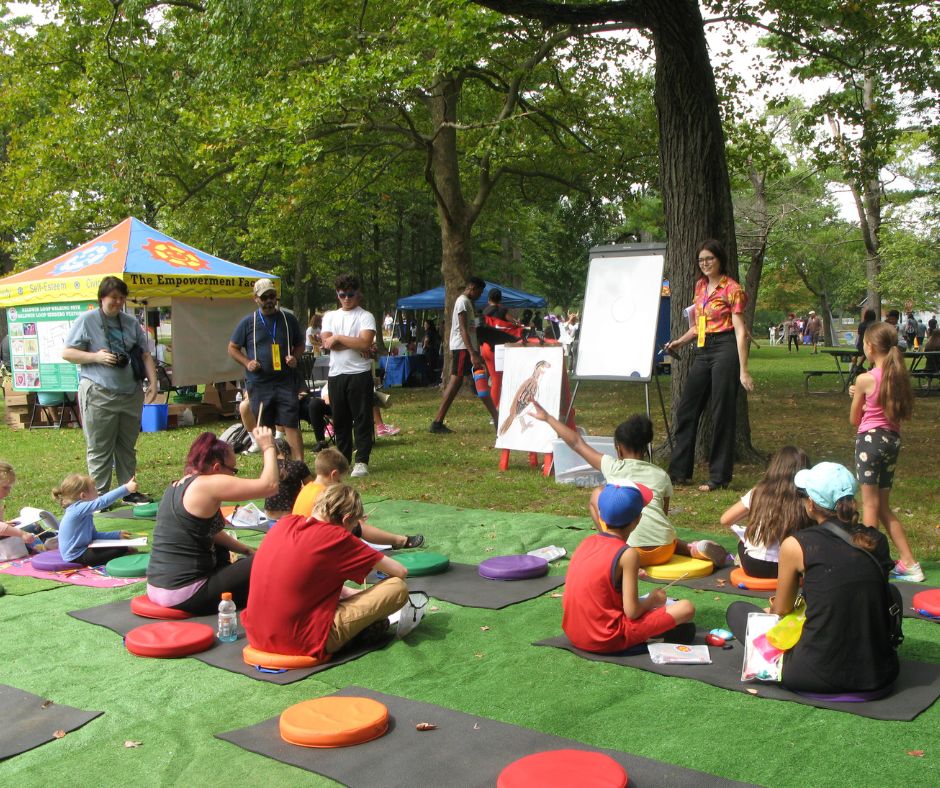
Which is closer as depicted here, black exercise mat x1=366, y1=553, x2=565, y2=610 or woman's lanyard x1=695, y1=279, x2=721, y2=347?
black exercise mat x1=366, y1=553, x2=565, y2=610

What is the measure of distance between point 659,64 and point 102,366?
20.1ft

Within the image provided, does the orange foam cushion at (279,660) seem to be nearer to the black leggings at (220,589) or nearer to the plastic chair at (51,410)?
the black leggings at (220,589)

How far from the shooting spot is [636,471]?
5.77 m

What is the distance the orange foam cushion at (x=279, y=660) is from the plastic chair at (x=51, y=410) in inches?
503

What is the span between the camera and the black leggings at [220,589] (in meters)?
5.18

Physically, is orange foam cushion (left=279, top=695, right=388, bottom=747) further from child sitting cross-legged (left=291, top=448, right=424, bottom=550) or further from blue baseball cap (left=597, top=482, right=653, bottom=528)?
child sitting cross-legged (left=291, top=448, right=424, bottom=550)

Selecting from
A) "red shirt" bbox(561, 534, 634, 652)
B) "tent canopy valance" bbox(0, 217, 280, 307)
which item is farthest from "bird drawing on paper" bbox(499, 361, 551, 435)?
"tent canopy valance" bbox(0, 217, 280, 307)

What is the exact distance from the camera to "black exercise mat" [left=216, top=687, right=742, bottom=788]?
10.5 feet

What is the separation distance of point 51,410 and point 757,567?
1422 cm

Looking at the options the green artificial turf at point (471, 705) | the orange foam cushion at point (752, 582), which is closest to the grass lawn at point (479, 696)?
the green artificial turf at point (471, 705)

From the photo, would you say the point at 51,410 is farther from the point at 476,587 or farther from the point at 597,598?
the point at 597,598

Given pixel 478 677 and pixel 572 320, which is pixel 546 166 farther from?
pixel 478 677

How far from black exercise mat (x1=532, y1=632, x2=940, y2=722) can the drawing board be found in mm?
4956

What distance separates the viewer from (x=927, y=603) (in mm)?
4883
